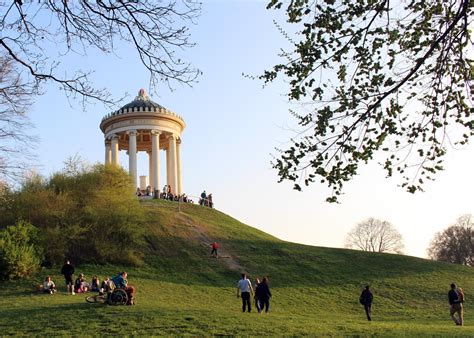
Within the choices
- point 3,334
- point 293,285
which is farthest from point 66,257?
point 3,334

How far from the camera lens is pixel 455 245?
222ft

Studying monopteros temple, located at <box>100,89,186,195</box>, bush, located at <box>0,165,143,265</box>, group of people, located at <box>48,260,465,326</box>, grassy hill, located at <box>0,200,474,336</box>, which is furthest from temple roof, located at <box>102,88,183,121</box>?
group of people, located at <box>48,260,465,326</box>

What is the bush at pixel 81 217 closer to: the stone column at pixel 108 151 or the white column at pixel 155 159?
the white column at pixel 155 159

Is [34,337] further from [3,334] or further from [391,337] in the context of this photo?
[391,337]

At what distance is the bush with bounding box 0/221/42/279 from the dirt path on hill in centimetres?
1070

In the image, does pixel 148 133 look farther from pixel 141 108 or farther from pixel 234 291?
pixel 234 291

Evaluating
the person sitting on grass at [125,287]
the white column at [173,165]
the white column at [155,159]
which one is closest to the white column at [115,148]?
the white column at [155,159]

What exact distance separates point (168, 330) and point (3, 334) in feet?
12.9

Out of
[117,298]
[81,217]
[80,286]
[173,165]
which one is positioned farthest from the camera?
[173,165]

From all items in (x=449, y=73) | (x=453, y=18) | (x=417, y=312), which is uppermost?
(x=453, y=18)

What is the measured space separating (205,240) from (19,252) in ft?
44.2

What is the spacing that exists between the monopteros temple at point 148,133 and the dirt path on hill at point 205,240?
9098 mm

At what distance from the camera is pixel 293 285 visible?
1151 inches

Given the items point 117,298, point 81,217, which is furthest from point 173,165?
point 117,298
